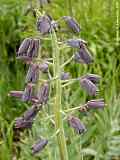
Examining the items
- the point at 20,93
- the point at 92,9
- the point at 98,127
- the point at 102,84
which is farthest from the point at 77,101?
the point at 92,9

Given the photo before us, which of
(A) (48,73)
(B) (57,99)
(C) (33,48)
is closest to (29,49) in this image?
(C) (33,48)

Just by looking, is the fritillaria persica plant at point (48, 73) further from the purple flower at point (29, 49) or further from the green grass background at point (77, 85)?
the green grass background at point (77, 85)

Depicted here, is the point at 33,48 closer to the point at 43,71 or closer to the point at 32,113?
the point at 43,71

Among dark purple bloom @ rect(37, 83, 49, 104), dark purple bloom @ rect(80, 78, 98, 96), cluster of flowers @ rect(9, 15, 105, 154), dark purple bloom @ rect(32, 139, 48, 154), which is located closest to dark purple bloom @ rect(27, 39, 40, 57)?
cluster of flowers @ rect(9, 15, 105, 154)

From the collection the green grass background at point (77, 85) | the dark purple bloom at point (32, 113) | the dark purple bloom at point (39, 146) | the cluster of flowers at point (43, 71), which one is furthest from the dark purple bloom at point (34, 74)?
the green grass background at point (77, 85)

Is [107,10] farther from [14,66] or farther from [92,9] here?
[14,66]

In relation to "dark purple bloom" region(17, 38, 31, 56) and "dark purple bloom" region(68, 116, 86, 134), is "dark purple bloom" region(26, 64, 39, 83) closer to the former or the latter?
"dark purple bloom" region(17, 38, 31, 56)
